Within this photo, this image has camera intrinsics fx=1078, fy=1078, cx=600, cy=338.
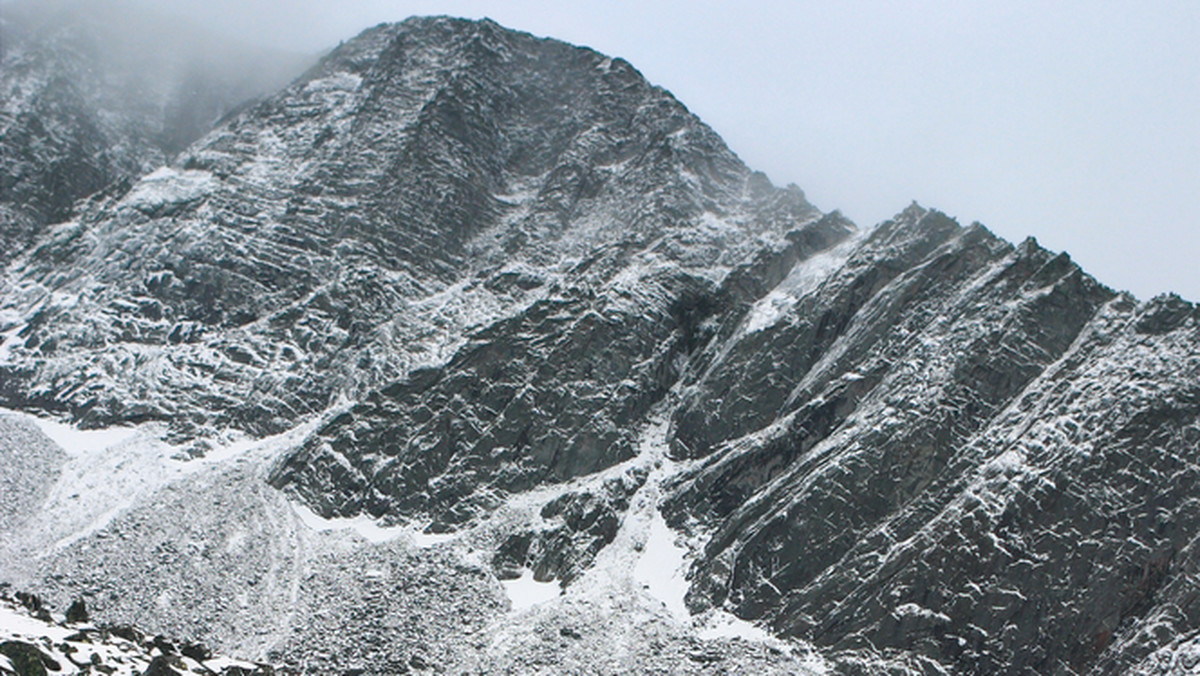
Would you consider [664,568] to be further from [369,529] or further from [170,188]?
[170,188]

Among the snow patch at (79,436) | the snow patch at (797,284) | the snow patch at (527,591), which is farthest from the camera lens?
the snow patch at (797,284)

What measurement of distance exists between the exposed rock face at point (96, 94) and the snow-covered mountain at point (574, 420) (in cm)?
685

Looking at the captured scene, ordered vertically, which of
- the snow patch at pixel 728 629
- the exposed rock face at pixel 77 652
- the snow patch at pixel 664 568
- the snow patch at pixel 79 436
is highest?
the snow patch at pixel 664 568

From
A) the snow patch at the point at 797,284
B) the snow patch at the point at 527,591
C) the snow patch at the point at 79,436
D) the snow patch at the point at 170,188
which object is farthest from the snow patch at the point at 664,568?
the snow patch at the point at 170,188

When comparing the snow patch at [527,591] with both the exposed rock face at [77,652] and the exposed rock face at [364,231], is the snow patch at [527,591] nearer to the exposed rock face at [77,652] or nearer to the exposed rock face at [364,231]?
the exposed rock face at [364,231]

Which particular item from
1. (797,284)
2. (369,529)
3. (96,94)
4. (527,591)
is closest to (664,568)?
(527,591)

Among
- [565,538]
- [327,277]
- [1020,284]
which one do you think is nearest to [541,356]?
[565,538]

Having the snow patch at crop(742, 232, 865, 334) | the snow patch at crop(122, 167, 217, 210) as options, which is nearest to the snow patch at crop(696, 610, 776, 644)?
the snow patch at crop(742, 232, 865, 334)

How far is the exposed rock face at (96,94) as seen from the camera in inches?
4009

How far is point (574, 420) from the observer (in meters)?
76.3

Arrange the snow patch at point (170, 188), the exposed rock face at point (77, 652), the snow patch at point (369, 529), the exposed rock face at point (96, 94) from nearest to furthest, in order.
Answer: the exposed rock face at point (77, 652), the snow patch at point (369, 529), the snow patch at point (170, 188), the exposed rock face at point (96, 94)

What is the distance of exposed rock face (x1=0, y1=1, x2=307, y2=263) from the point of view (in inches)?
4009

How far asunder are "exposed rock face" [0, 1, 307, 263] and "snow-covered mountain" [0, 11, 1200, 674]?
6849 millimetres

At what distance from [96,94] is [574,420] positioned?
245 ft
